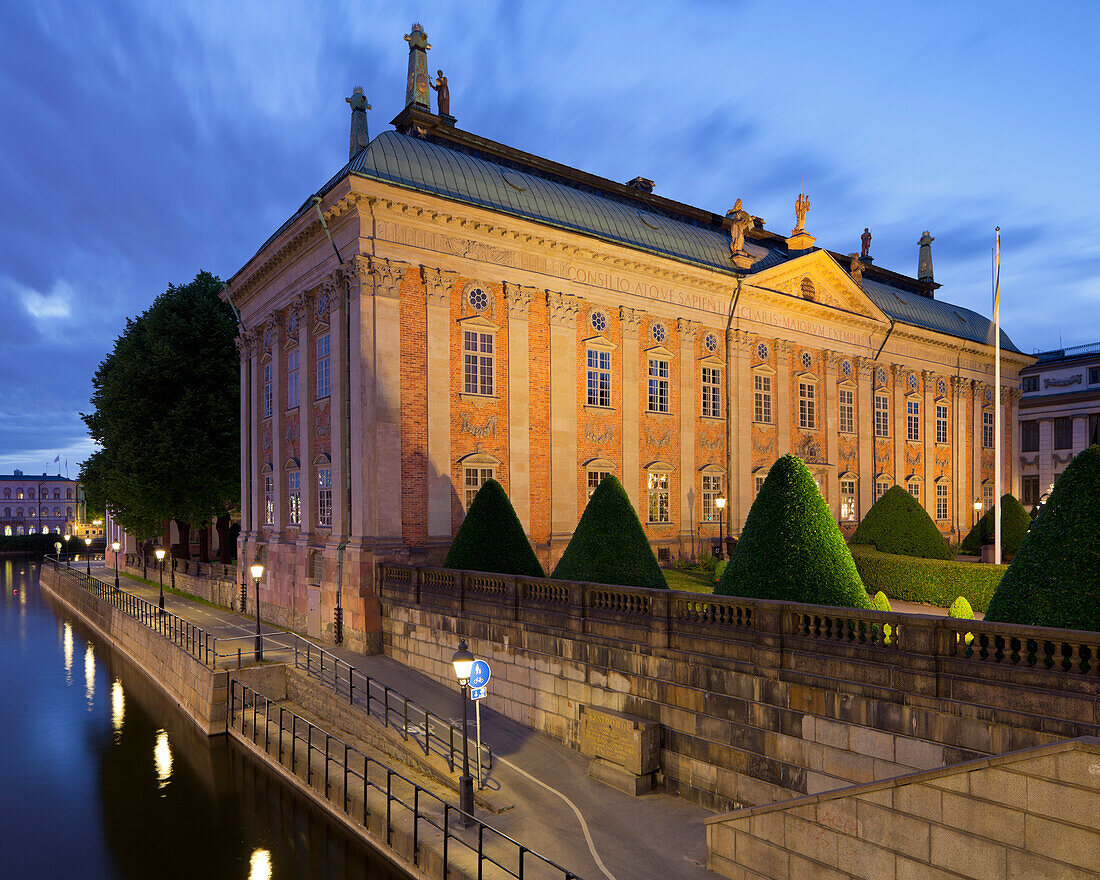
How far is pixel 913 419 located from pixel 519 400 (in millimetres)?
29361

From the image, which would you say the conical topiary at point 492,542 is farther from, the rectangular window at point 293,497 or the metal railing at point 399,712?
the rectangular window at point 293,497

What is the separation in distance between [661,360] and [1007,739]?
2466 centimetres

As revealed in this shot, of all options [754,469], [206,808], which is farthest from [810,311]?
[206,808]

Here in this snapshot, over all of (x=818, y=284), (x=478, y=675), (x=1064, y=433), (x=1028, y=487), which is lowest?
(x=478, y=675)

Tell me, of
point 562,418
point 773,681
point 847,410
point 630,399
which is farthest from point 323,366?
point 847,410

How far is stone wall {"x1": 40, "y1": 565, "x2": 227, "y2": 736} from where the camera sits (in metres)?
21.5

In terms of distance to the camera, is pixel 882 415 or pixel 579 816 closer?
pixel 579 816

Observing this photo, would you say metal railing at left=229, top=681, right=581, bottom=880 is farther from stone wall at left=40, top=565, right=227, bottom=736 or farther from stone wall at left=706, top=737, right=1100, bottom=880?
stone wall at left=706, top=737, right=1100, bottom=880

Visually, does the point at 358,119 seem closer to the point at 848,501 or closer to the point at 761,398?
the point at 761,398

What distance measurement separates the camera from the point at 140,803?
17.4m

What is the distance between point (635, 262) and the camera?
31156mm

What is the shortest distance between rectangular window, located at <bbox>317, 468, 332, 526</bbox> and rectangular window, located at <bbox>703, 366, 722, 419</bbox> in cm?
1744

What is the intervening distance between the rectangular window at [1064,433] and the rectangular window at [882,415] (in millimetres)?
19400

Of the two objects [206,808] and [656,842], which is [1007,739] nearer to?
[656,842]
